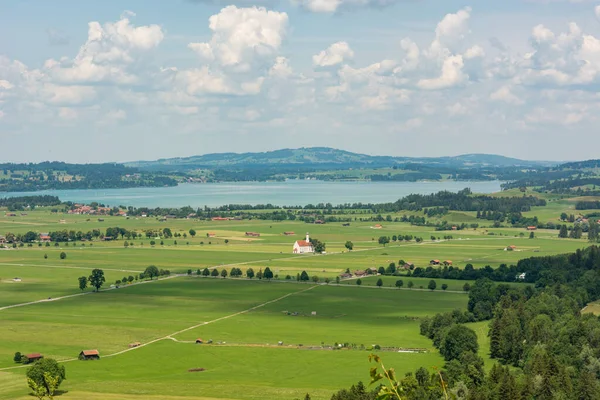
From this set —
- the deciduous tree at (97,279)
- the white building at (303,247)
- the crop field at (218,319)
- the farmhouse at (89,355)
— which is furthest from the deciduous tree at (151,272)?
the farmhouse at (89,355)

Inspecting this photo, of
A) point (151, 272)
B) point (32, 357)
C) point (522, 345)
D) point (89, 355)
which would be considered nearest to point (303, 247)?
point (151, 272)

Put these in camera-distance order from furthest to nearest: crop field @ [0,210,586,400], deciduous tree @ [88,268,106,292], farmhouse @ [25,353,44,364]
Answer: deciduous tree @ [88,268,106,292] < farmhouse @ [25,353,44,364] < crop field @ [0,210,586,400]

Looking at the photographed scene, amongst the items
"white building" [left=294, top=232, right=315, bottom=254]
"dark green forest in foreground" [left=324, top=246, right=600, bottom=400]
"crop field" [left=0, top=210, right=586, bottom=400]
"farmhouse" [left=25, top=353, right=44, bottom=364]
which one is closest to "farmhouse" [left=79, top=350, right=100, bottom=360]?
"crop field" [left=0, top=210, right=586, bottom=400]

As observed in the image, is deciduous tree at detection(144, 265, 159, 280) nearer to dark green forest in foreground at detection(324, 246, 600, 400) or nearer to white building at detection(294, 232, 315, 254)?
white building at detection(294, 232, 315, 254)

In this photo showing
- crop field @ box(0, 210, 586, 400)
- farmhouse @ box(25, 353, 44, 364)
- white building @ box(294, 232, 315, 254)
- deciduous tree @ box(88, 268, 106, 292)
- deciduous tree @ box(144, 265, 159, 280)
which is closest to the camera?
crop field @ box(0, 210, 586, 400)

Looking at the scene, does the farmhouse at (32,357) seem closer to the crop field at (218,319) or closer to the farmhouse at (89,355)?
the crop field at (218,319)

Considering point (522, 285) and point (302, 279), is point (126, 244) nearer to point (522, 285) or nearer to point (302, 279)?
point (302, 279)
